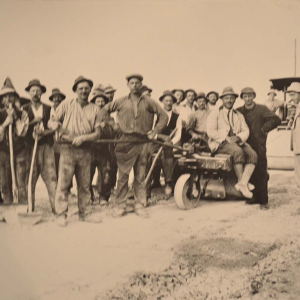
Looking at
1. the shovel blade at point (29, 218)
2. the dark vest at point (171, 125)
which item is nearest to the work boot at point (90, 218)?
the shovel blade at point (29, 218)

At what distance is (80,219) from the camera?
2.46 m

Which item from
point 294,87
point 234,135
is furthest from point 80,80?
point 294,87

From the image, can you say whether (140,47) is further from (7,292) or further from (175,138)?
(7,292)

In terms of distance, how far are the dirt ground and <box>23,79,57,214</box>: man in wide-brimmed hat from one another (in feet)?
0.23

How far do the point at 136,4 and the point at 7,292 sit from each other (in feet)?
6.76

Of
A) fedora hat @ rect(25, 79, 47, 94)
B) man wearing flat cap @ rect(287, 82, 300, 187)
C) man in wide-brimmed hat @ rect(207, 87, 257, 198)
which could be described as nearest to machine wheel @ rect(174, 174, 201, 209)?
man in wide-brimmed hat @ rect(207, 87, 257, 198)

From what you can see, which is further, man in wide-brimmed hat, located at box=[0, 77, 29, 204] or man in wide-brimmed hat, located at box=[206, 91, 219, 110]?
man in wide-brimmed hat, located at box=[206, 91, 219, 110]

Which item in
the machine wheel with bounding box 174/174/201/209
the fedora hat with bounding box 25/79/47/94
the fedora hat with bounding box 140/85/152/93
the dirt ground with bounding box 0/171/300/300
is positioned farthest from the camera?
the machine wheel with bounding box 174/174/201/209

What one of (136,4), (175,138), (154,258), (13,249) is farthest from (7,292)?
(136,4)

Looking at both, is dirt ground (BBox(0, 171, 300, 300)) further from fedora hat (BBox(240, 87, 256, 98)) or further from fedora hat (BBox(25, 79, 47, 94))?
fedora hat (BBox(240, 87, 256, 98))

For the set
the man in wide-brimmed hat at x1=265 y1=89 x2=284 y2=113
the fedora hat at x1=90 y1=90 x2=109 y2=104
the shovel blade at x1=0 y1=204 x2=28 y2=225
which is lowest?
the shovel blade at x1=0 y1=204 x2=28 y2=225

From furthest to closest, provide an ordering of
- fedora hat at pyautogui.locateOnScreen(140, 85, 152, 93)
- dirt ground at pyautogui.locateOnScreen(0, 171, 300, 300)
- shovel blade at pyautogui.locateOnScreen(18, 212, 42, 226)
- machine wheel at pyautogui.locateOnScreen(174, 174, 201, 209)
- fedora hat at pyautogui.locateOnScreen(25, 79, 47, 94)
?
machine wheel at pyautogui.locateOnScreen(174, 174, 201, 209)
fedora hat at pyautogui.locateOnScreen(140, 85, 152, 93)
fedora hat at pyautogui.locateOnScreen(25, 79, 47, 94)
shovel blade at pyautogui.locateOnScreen(18, 212, 42, 226)
dirt ground at pyautogui.locateOnScreen(0, 171, 300, 300)

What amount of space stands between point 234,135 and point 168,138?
0.49 meters

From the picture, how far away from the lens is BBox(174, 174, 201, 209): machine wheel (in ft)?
8.84
